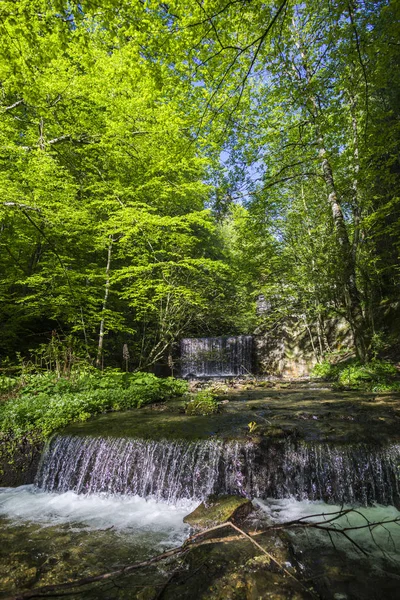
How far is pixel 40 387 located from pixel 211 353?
8.98 m

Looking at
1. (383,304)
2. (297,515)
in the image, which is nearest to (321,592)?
(297,515)

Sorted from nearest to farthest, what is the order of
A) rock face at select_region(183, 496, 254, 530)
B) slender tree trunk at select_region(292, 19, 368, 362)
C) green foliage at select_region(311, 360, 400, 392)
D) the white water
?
1. rock face at select_region(183, 496, 254, 530)
2. the white water
3. green foliage at select_region(311, 360, 400, 392)
4. slender tree trunk at select_region(292, 19, 368, 362)

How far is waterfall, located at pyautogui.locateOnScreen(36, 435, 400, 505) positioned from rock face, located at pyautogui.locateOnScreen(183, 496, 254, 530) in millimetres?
422

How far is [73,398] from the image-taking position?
248 inches

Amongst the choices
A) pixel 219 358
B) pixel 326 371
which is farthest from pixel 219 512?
pixel 219 358

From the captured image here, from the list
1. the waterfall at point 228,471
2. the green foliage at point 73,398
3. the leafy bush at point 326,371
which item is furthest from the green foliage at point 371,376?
the green foliage at point 73,398

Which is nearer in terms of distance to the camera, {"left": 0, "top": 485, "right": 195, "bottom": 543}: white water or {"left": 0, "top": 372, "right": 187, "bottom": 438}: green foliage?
{"left": 0, "top": 485, "right": 195, "bottom": 543}: white water

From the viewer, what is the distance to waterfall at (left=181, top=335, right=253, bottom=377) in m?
14.6

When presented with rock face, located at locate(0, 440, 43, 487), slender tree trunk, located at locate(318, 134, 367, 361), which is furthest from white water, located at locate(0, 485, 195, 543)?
slender tree trunk, located at locate(318, 134, 367, 361)

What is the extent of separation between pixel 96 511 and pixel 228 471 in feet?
5.81

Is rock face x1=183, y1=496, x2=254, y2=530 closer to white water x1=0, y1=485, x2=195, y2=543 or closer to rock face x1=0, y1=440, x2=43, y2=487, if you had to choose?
white water x1=0, y1=485, x2=195, y2=543

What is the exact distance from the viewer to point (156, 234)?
9148 millimetres

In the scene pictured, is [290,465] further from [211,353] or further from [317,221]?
[211,353]

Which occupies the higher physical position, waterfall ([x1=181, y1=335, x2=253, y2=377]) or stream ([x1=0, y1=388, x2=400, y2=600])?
waterfall ([x1=181, y1=335, x2=253, y2=377])
